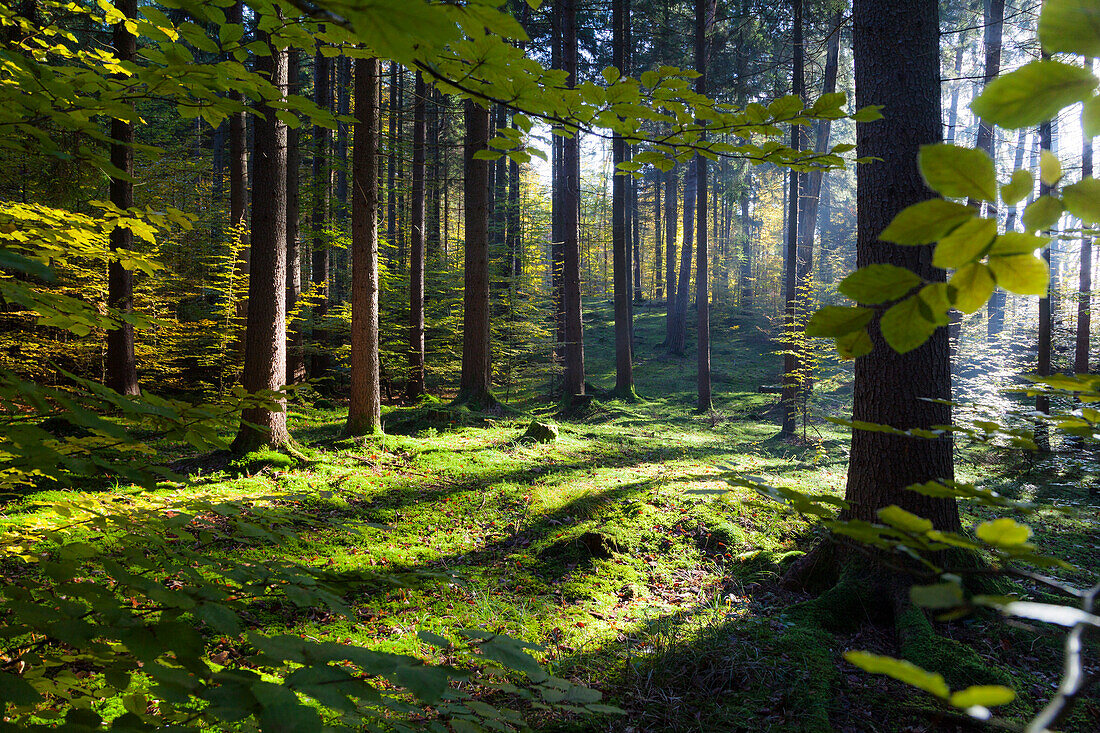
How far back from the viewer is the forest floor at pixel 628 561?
2428mm

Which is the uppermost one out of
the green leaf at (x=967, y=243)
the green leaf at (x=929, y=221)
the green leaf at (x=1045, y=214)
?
A: the green leaf at (x=1045, y=214)

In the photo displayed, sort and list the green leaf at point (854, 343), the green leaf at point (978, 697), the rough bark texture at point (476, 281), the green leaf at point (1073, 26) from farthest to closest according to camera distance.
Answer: the rough bark texture at point (476, 281) → the green leaf at point (854, 343) → the green leaf at point (1073, 26) → the green leaf at point (978, 697)

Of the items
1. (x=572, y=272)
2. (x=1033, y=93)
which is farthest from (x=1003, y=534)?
(x=572, y=272)

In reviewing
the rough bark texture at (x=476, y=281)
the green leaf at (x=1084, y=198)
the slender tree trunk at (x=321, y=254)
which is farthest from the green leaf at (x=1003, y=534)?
the slender tree trunk at (x=321, y=254)

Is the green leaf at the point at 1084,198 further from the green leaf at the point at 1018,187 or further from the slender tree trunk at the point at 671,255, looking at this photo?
the slender tree trunk at the point at 671,255

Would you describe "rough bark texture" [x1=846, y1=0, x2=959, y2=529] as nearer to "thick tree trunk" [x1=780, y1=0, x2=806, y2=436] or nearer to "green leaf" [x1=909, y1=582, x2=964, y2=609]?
"green leaf" [x1=909, y1=582, x2=964, y2=609]

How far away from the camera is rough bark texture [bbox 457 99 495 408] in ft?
29.7

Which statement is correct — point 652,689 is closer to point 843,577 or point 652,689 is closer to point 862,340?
point 843,577

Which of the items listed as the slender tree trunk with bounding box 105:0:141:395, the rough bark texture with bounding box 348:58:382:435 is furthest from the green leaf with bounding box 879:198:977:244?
the slender tree trunk with bounding box 105:0:141:395

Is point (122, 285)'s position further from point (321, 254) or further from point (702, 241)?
point (702, 241)

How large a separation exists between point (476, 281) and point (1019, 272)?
8.98 meters

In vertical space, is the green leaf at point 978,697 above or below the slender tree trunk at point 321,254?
below

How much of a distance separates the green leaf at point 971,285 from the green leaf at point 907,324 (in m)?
0.04

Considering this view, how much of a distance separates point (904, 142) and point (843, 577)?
8.89 ft
